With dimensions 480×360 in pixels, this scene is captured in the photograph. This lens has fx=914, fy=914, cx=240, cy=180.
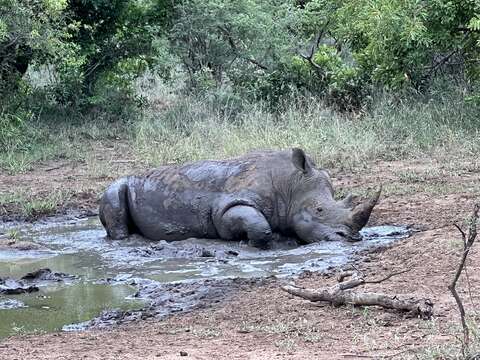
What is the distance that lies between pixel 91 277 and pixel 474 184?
5.47m

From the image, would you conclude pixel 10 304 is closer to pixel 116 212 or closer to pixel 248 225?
pixel 248 225

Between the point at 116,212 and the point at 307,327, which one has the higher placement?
the point at 116,212

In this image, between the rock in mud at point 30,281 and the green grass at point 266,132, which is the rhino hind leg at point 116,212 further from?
Answer: the green grass at point 266,132

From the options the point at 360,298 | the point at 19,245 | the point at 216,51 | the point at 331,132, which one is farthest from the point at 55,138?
the point at 360,298

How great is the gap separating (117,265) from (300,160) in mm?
2471

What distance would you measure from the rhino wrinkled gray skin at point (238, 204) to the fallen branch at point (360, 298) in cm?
304

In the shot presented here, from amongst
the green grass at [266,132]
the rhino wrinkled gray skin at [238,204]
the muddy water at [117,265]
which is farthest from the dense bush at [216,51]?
the muddy water at [117,265]

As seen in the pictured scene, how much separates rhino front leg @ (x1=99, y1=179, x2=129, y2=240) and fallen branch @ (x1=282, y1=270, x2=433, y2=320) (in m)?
4.44

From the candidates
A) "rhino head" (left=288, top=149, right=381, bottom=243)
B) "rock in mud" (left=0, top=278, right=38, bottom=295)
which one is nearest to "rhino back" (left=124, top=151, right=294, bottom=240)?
"rhino head" (left=288, top=149, right=381, bottom=243)

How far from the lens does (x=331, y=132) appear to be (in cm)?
1578

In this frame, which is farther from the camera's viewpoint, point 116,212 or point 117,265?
point 116,212

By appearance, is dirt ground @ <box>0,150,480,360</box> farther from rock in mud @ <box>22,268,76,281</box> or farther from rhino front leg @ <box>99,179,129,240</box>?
rhino front leg @ <box>99,179,129,240</box>

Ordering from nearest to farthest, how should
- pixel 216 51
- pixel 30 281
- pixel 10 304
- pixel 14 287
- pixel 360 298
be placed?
pixel 360 298, pixel 10 304, pixel 14 287, pixel 30 281, pixel 216 51

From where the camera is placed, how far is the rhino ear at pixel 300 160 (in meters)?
10.6
